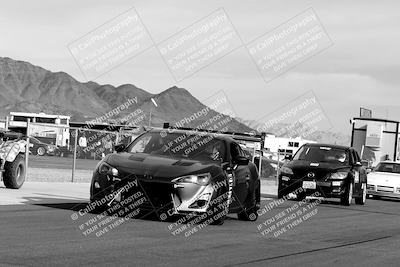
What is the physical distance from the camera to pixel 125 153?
12820mm

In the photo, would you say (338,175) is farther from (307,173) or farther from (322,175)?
(307,173)

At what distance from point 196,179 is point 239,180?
164cm

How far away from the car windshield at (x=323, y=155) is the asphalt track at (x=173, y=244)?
8.44 m

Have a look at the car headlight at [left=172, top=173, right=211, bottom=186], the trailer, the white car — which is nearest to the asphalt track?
the car headlight at [left=172, top=173, right=211, bottom=186]

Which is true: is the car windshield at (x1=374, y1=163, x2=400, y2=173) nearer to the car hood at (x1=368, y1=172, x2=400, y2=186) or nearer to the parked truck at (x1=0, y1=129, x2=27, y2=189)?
the car hood at (x1=368, y1=172, x2=400, y2=186)

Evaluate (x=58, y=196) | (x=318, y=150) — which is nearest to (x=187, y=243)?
(x=58, y=196)

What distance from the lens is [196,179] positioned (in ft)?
38.9

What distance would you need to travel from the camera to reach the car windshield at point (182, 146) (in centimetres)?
1302

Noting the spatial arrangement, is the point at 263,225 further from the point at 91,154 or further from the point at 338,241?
the point at 91,154

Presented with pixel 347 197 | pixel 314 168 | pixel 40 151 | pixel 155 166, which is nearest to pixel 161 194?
pixel 155 166

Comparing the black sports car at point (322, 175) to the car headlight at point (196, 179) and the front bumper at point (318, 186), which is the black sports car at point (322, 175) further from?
the car headlight at point (196, 179)

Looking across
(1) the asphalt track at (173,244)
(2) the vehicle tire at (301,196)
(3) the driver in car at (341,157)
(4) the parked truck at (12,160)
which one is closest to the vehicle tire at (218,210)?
(1) the asphalt track at (173,244)

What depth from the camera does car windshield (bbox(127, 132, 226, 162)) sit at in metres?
13.0

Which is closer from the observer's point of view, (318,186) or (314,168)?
(318,186)
